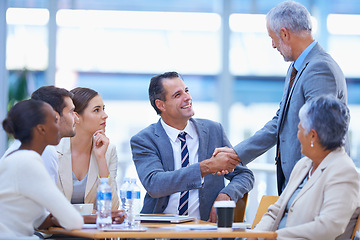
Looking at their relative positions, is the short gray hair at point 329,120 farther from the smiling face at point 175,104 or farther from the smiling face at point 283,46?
the smiling face at point 175,104

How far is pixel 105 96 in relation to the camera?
25.2 ft

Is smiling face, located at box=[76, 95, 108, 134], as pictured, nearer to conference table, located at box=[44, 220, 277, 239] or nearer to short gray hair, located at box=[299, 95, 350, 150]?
conference table, located at box=[44, 220, 277, 239]

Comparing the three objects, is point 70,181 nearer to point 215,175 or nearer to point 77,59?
point 215,175

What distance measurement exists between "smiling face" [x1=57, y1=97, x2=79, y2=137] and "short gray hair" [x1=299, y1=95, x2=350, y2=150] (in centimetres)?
126

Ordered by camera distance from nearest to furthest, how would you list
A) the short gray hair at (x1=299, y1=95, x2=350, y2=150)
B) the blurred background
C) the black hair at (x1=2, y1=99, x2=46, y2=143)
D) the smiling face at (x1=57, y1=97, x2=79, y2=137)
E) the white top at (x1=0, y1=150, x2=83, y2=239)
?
the white top at (x1=0, y1=150, x2=83, y2=239)
the black hair at (x1=2, y1=99, x2=46, y2=143)
the short gray hair at (x1=299, y1=95, x2=350, y2=150)
the smiling face at (x1=57, y1=97, x2=79, y2=137)
the blurred background

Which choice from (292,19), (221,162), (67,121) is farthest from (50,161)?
(292,19)

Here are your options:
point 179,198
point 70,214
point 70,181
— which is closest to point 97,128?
point 70,181

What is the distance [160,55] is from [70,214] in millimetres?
5809

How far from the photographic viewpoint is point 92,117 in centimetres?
349

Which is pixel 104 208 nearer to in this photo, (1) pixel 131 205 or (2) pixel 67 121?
(1) pixel 131 205

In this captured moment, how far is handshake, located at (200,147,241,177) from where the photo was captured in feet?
10.5

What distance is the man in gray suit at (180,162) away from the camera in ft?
10.5

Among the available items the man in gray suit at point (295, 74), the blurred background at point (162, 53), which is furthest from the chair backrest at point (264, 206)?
the blurred background at point (162, 53)

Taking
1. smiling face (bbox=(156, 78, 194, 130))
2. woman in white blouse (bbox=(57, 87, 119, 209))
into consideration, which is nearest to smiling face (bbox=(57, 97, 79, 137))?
woman in white blouse (bbox=(57, 87, 119, 209))
